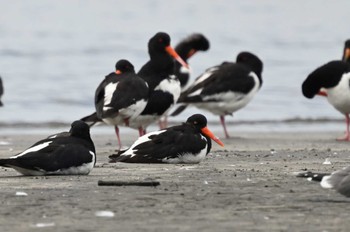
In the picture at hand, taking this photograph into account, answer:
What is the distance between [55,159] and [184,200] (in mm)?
1816

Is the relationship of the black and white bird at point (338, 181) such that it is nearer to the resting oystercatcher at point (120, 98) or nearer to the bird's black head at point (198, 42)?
the resting oystercatcher at point (120, 98)

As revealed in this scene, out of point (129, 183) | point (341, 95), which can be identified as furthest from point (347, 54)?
point (129, 183)

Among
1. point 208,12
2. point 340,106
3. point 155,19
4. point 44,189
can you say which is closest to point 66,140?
point 44,189

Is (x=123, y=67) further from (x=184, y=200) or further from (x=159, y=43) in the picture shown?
(x=184, y=200)

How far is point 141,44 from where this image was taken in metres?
32.4

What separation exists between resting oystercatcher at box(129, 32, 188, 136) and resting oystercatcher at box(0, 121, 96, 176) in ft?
13.8

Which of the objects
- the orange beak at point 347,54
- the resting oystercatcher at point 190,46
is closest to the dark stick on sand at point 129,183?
the orange beak at point 347,54

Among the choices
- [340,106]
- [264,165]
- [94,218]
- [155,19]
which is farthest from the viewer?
[155,19]

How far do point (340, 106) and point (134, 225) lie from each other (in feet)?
29.9

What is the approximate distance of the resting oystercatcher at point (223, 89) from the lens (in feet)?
53.0

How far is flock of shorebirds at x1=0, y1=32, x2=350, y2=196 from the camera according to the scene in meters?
9.20

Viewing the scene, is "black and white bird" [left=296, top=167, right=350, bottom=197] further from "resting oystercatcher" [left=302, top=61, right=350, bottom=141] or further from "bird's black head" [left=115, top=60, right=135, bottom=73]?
"resting oystercatcher" [left=302, top=61, right=350, bottom=141]

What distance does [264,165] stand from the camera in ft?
34.1

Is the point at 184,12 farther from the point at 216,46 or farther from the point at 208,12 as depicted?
the point at 216,46
